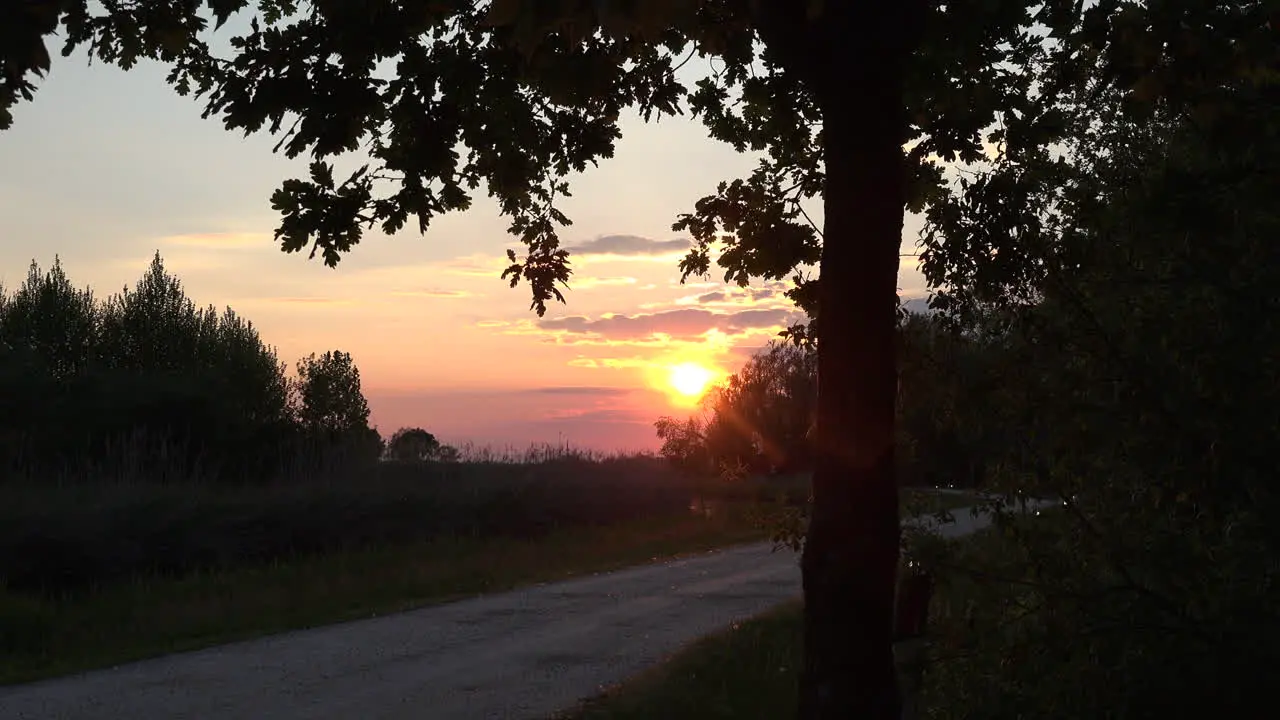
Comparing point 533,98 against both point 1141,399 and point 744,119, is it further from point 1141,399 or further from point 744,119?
point 1141,399

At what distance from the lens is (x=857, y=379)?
242 inches

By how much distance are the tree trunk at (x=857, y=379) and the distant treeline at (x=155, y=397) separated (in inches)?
921

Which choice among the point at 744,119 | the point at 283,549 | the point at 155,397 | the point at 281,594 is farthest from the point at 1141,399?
the point at 155,397

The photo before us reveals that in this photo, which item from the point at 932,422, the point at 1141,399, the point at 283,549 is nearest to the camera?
the point at 1141,399

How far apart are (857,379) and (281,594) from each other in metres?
13.7

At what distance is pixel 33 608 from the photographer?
14930 millimetres

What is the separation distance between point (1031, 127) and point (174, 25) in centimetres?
592

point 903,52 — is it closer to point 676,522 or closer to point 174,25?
point 174,25

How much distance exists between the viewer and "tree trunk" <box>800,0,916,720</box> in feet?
19.7

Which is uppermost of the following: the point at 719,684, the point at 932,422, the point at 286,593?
the point at 932,422

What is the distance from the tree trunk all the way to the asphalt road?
4.33m

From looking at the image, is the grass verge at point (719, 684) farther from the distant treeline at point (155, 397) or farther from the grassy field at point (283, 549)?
the distant treeline at point (155, 397)

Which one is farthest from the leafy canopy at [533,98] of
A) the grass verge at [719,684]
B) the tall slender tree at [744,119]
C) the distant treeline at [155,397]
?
the distant treeline at [155,397]

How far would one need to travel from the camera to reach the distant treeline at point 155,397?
1224 inches
